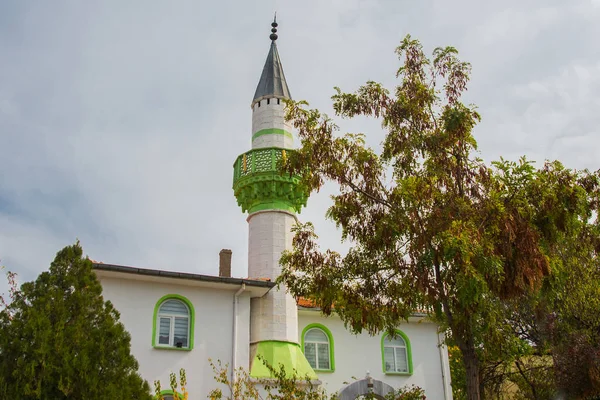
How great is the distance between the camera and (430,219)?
10.0 meters

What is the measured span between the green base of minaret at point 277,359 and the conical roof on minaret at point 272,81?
7572mm

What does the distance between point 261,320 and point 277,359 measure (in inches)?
46.2

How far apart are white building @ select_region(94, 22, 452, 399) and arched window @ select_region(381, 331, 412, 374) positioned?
3cm

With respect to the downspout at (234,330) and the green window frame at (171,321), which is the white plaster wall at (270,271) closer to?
the downspout at (234,330)

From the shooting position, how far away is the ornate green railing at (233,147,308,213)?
17828 mm

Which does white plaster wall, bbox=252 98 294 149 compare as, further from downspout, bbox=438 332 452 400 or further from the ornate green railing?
downspout, bbox=438 332 452 400

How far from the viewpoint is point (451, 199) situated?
10.4m

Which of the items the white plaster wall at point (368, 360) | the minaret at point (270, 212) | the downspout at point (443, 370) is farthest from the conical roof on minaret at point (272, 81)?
the downspout at point (443, 370)

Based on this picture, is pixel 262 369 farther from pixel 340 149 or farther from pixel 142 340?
pixel 340 149

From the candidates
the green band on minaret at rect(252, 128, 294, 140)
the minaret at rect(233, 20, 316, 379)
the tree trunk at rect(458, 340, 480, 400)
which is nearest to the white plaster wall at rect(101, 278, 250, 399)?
the minaret at rect(233, 20, 316, 379)

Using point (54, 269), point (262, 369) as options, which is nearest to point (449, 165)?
point (54, 269)

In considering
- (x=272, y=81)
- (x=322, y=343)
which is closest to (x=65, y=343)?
(x=322, y=343)

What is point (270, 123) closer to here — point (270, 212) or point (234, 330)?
point (270, 212)

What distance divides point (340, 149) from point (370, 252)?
6.27ft
